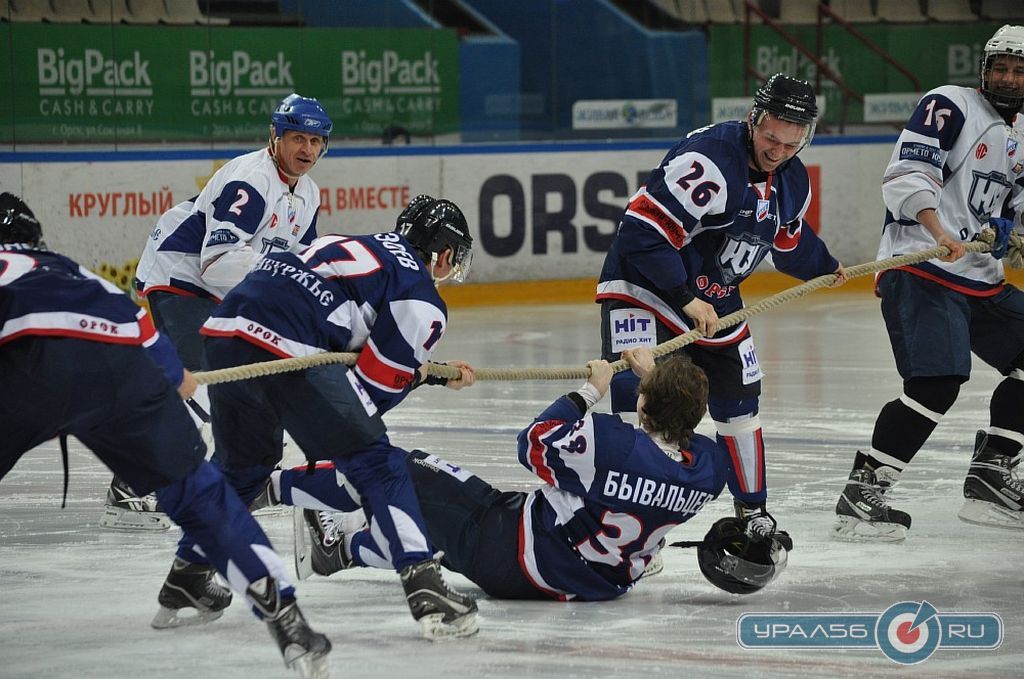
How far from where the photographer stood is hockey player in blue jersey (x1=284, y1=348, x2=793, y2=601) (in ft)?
12.5

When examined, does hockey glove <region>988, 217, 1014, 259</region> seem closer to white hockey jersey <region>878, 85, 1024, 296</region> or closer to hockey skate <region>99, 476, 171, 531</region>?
white hockey jersey <region>878, 85, 1024, 296</region>

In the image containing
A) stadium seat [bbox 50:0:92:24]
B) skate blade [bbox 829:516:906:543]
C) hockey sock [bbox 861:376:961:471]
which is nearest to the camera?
skate blade [bbox 829:516:906:543]

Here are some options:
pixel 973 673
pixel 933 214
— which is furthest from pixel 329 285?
pixel 933 214

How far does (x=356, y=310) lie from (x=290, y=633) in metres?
0.81

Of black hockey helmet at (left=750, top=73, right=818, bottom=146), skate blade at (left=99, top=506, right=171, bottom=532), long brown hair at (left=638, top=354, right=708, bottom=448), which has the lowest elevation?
skate blade at (left=99, top=506, right=171, bottom=532)

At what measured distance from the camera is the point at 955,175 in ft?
→ 16.6

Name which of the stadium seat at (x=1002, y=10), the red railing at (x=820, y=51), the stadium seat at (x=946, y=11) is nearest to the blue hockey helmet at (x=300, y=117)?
the red railing at (x=820, y=51)

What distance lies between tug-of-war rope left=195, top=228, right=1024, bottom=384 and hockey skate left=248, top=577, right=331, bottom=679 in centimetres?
A: 53

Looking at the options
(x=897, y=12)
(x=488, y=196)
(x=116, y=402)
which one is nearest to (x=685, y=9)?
(x=897, y=12)

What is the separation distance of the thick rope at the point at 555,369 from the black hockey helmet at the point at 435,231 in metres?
0.31

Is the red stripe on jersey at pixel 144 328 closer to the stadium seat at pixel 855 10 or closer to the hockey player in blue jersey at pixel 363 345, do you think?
the hockey player in blue jersey at pixel 363 345

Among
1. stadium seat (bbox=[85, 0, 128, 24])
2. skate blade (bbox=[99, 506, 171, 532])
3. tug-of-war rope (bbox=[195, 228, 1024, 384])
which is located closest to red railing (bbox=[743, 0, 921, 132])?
stadium seat (bbox=[85, 0, 128, 24])

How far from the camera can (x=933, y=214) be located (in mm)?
4895

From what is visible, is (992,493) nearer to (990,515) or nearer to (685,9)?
(990,515)
